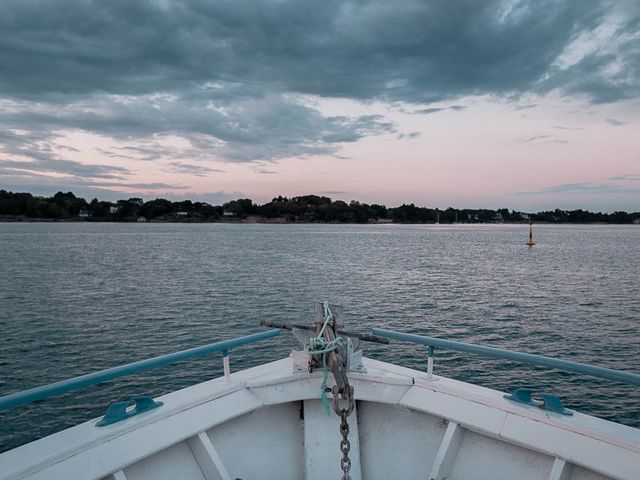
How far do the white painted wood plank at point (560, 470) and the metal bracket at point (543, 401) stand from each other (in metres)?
0.45

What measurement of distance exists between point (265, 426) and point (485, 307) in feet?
78.8

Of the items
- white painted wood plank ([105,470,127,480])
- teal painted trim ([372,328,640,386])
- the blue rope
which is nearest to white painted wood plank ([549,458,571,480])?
teal painted trim ([372,328,640,386])

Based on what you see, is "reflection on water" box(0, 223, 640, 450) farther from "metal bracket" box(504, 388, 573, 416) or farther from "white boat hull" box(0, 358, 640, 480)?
"metal bracket" box(504, 388, 573, 416)

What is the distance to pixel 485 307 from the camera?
85.8 feet

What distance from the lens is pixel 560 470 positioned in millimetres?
3340

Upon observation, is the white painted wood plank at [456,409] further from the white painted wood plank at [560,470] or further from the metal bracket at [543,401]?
the white painted wood plank at [560,470]

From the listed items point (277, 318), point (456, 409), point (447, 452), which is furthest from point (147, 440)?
point (277, 318)

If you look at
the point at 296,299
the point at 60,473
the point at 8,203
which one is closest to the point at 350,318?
the point at 296,299

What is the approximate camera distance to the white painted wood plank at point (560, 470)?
3332 mm

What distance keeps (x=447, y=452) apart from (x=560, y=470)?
86cm

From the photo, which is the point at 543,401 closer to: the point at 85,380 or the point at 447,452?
the point at 447,452

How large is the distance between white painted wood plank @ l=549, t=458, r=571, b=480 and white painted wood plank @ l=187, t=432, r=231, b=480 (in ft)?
8.11

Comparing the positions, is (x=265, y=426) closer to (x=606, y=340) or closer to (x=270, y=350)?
(x=270, y=350)

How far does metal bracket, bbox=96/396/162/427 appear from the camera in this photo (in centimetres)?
360
